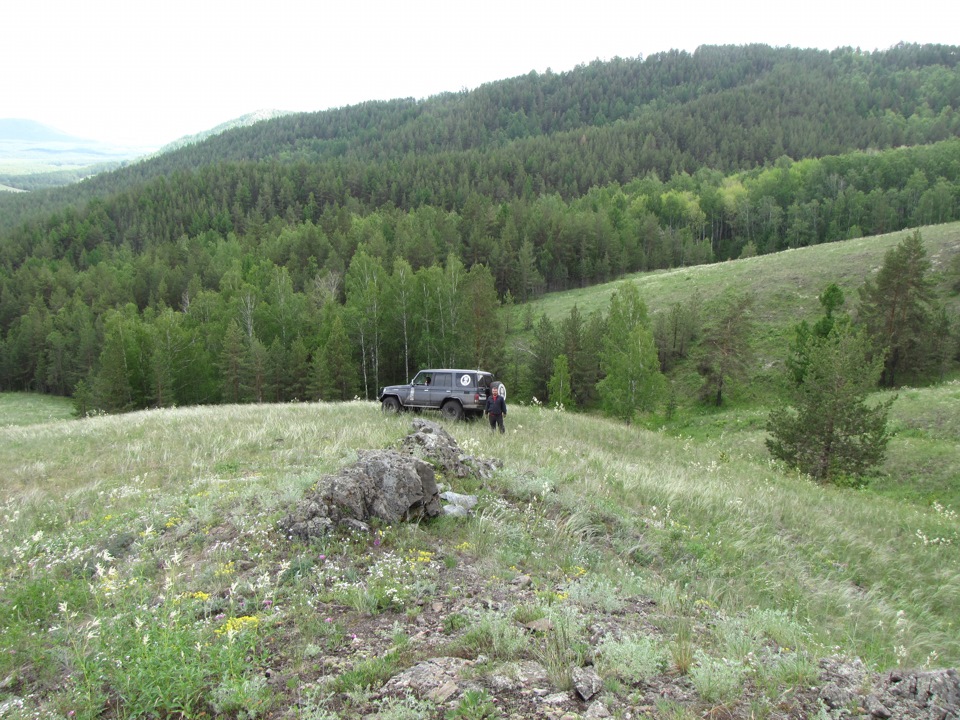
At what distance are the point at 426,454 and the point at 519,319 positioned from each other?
5644 centimetres

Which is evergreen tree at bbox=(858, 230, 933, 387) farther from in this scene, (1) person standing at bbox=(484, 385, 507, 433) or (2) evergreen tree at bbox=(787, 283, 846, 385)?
(1) person standing at bbox=(484, 385, 507, 433)

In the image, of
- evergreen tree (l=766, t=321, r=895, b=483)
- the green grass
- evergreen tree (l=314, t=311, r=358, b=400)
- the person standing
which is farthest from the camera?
the green grass

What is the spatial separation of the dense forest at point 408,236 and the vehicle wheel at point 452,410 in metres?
21.7

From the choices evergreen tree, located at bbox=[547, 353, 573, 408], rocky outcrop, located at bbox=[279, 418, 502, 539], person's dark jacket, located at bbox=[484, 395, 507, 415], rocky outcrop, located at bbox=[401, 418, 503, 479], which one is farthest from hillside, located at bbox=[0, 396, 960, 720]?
evergreen tree, located at bbox=[547, 353, 573, 408]

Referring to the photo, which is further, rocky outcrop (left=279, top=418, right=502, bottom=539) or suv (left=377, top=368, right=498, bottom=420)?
suv (left=377, top=368, right=498, bottom=420)

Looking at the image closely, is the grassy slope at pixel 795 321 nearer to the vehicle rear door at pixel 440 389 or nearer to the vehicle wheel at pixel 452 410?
the vehicle wheel at pixel 452 410

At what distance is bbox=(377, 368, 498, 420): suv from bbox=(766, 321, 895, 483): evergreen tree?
34.7 ft

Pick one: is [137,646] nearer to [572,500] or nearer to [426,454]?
[426,454]

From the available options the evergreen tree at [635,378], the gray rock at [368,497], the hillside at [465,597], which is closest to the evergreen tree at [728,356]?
the evergreen tree at [635,378]

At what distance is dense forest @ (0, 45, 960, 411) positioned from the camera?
44.9 meters

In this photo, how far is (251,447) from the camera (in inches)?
509

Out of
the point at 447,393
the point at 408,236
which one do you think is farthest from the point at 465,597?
the point at 408,236

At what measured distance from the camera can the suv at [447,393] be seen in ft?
63.1

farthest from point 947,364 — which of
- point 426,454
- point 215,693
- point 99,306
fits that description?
point 99,306
